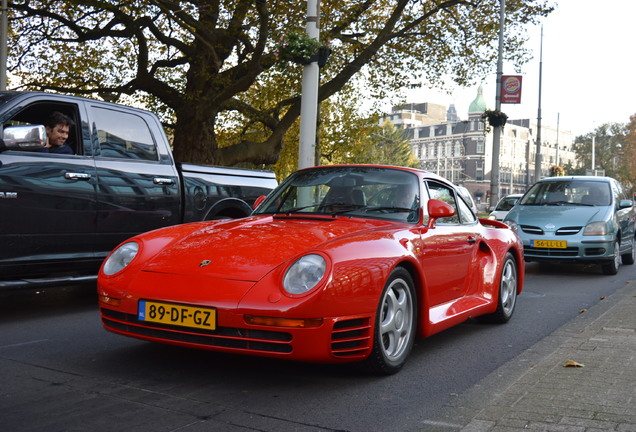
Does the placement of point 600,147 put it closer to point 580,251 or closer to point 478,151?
point 478,151

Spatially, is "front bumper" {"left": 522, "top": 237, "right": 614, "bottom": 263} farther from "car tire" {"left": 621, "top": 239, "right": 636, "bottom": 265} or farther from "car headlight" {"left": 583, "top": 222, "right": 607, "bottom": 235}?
"car tire" {"left": 621, "top": 239, "right": 636, "bottom": 265}

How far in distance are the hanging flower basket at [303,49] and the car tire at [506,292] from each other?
6.09m

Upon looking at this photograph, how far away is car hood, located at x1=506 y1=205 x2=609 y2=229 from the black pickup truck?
593 cm

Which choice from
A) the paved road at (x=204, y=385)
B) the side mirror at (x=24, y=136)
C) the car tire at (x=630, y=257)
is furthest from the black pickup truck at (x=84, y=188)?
the car tire at (x=630, y=257)

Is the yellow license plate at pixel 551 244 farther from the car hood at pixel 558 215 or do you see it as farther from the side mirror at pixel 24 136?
the side mirror at pixel 24 136

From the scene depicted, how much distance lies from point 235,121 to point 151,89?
12571 millimetres

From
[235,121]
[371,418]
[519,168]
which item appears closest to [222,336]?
[371,418]

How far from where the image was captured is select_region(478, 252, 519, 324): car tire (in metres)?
6.53

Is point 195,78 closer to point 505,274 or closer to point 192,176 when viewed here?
point 192,176

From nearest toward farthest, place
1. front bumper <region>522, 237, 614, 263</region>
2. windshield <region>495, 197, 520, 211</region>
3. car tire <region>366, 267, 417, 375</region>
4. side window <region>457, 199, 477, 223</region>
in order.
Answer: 1. car tire <region>366, 267, 417, 375</region>
2. side window <region>457, 199, 477, 223</region>
3. front bumper <region>522, 237, 614, 263</region>
4. windshield <region>495, 197, 520, 211</region>

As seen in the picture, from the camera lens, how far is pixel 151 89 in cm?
1986

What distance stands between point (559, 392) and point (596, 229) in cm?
809

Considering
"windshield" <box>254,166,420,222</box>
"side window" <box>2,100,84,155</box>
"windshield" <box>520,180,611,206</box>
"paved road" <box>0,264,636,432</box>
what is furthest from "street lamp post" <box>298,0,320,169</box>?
"paved road" <box>0,264,636,432</box>

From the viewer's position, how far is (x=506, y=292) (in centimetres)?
674
